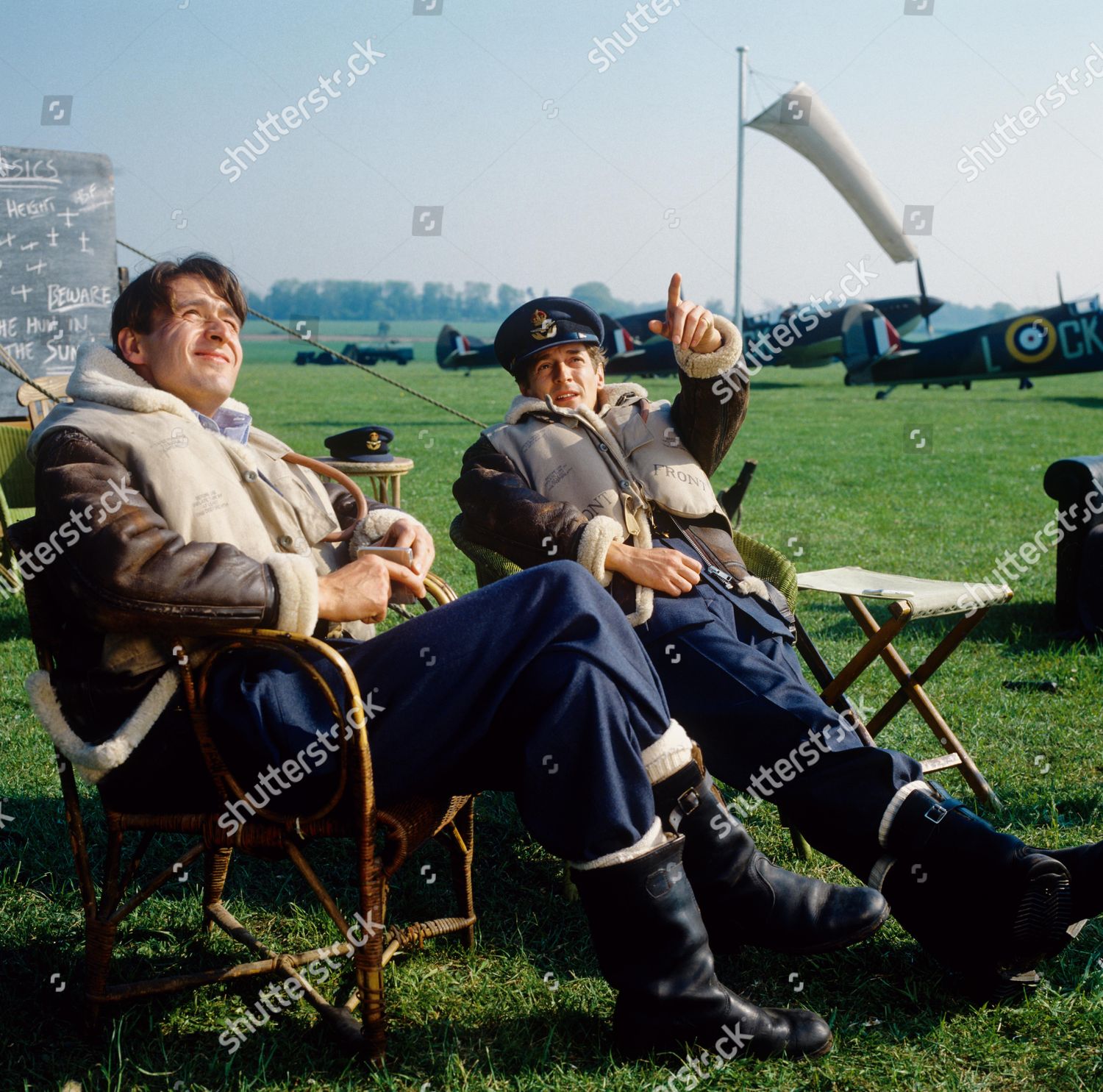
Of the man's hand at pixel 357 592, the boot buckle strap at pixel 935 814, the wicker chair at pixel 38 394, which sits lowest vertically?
the boot buckle strap at pixel 935 814

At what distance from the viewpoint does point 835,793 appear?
2637 mm

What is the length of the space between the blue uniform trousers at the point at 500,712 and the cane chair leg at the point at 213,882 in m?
0.85

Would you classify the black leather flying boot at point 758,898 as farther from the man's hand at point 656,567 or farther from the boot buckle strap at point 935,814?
the man's hand at point 656,567

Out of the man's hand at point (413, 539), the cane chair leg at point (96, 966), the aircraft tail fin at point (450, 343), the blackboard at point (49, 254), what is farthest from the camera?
the aircraft tail fin at point (450, 343)

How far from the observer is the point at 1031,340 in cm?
2947

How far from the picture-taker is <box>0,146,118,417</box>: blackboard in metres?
9.14

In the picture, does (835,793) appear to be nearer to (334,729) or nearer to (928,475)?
(334,729)

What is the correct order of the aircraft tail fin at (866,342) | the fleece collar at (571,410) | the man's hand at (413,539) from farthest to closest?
the aircraft tail fin at (866,342)
the fleece collar at (571,410)
the man's hand at (413,539)

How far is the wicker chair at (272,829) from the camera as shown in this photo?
2.16 m

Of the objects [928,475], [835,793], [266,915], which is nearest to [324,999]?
[266,915]

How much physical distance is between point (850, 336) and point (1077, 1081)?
111ft

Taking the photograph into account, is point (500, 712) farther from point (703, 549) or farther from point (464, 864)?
point (703, 549)

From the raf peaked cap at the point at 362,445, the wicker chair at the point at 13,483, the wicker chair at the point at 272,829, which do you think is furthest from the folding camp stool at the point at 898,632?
the wicker chair at the point at 13,483

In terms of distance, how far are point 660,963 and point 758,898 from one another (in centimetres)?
42
